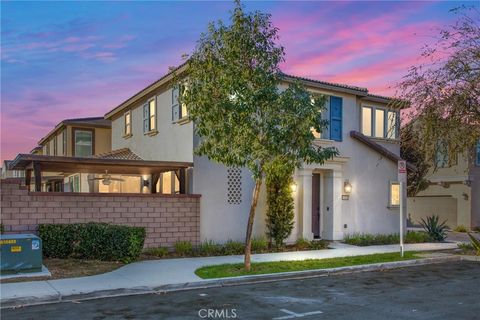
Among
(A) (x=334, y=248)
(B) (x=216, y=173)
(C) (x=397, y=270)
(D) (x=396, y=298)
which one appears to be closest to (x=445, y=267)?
(C) (x=397, y=270)

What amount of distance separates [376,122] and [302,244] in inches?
272

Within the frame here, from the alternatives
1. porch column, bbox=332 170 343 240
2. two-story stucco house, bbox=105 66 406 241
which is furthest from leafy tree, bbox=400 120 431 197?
porch column, bbox=332 170 343 240

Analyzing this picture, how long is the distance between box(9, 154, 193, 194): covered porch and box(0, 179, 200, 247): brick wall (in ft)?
2.03

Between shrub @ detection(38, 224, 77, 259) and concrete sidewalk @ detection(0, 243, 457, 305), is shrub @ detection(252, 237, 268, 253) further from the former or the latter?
shrub @ detection(38, 224, 77, 259)

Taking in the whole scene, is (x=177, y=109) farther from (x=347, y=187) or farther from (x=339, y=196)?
(x=347, y=187)

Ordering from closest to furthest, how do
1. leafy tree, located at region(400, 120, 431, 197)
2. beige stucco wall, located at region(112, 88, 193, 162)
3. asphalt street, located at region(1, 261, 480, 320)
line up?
asphalt street, located at region(1, 261, 480, 320) → beige stucco wall, located at region(112, 88, 193, 162) → leafy tree, located at region(400, 120, 431, 197)

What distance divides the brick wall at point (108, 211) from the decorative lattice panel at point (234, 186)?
4.09ft

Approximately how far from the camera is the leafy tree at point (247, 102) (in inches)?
453

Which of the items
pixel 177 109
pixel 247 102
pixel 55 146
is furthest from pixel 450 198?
pixel 55 146

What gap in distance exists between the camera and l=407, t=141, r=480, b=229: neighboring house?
28.0m

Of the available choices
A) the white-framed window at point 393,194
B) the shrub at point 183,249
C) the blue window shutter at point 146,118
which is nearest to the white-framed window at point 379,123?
the white-framed window at point 393,194

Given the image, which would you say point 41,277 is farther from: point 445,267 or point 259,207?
point 445,267

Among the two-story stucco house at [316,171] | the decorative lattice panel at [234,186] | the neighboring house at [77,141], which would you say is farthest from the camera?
the neighboring house at [77,141]

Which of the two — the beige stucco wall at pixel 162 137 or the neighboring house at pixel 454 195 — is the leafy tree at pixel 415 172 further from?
the beige stucco wall at pixel 162 137
